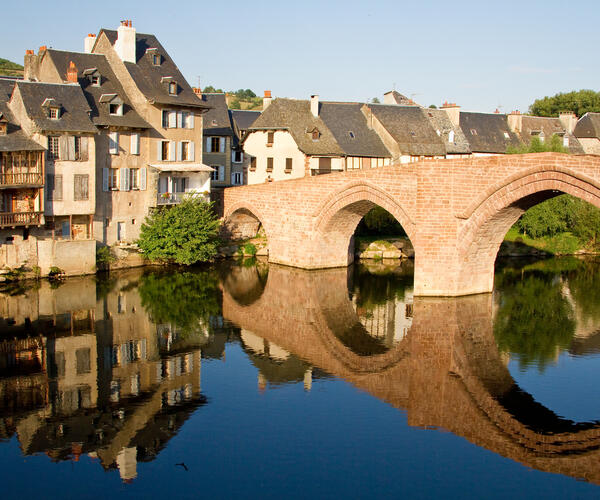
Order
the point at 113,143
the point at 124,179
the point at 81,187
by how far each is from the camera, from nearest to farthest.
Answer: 1. the point at 81,187
2. the point at 113,143
3. the point at 124,179

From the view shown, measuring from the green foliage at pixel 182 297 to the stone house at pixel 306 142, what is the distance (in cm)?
1250

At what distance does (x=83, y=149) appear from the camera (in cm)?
3450

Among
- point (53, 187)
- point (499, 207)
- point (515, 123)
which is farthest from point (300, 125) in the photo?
point (499, 207)

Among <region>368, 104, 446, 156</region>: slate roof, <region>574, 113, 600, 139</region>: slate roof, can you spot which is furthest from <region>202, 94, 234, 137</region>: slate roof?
<region>574, 113, 600, 139</region>: slate roof

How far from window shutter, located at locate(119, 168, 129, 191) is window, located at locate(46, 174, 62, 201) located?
3970 mm

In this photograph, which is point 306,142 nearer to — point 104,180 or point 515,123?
point 104,180

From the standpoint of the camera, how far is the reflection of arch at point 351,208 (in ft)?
104

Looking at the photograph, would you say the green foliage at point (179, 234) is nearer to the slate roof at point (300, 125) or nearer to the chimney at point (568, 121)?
the slate roof at point (300, 125)

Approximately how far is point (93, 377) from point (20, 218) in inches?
535

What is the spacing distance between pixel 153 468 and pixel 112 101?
2500 centimetres

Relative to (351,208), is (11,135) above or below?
above

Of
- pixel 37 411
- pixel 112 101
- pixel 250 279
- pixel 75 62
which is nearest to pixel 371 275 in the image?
pixel 250 279

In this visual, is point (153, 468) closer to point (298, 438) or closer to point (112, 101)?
point (298, 438)

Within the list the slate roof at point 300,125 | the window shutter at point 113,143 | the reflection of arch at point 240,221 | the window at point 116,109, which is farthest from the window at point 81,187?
the slate roof at point 300,125
